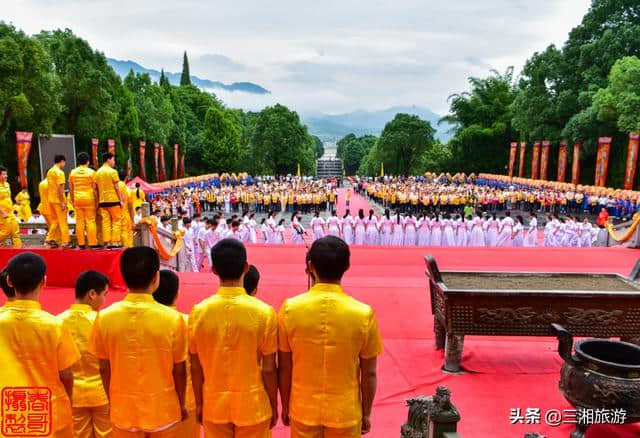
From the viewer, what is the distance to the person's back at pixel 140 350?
2391mm

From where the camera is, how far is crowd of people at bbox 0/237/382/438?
2.35 meters

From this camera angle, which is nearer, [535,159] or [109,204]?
[109,204]

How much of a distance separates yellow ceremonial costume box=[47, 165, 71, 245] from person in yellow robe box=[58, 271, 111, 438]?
449 cm

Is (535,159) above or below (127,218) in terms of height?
above

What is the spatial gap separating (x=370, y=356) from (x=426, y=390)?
2106 millimetres

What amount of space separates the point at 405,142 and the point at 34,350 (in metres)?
42.8

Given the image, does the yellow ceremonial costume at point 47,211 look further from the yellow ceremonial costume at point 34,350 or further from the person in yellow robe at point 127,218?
the yellow ceremonial costume at point 34,350

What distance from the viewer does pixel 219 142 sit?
4088cm

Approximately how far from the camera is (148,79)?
111ft

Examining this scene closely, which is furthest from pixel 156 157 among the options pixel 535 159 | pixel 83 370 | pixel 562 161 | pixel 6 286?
pixel 83 370

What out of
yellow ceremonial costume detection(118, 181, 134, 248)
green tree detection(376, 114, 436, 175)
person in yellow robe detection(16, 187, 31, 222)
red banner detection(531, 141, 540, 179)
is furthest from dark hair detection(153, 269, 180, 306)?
green tree detection(376, 114, 436, 175)

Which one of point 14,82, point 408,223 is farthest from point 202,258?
point 14,82

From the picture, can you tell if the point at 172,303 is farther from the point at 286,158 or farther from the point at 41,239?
the point at 286,158

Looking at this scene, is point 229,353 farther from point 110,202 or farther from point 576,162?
point 576,162
